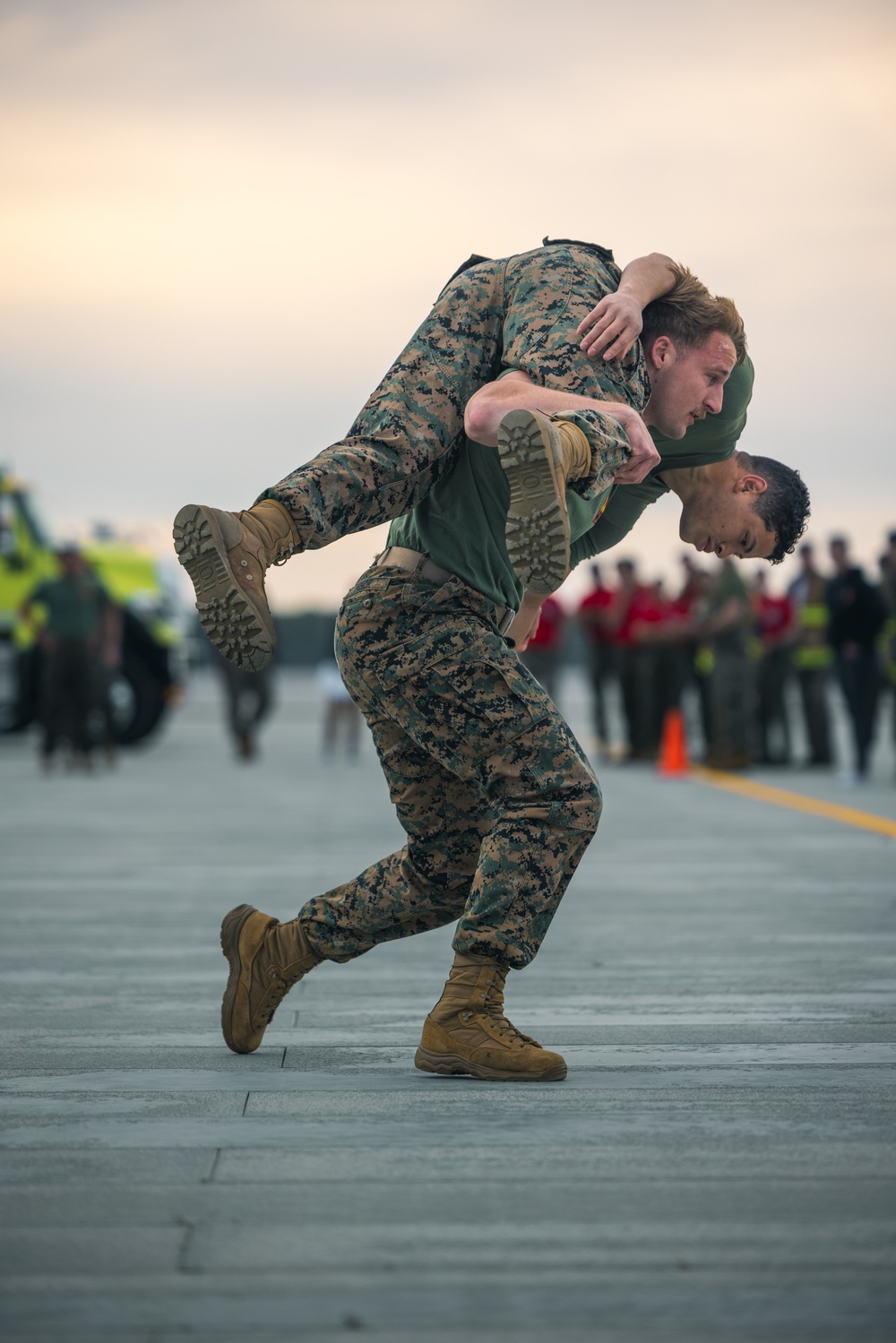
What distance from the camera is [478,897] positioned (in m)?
3.42

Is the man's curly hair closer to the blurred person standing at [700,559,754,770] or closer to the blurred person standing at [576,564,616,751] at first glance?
the blurred person standing at [700,559,754,770]

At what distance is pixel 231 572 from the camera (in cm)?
284

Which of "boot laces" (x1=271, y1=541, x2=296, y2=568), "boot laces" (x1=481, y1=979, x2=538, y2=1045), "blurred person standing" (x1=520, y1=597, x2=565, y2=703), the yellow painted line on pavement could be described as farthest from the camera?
"blurred person standing" (x1=520, y1=597, x2=565, y2=703)

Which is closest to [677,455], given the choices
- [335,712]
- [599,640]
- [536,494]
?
[536,494]

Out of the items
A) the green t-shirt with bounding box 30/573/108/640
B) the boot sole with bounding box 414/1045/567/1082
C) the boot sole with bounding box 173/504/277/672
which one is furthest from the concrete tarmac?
the green t-shirt with bounding box 30/573/108/640

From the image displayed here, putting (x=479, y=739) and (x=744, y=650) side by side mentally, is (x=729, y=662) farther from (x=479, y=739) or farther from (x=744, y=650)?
(x=479, y=739)

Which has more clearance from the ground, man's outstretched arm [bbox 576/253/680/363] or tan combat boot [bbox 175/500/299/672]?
man's outstretched arm [bbox 576/253/680/363]

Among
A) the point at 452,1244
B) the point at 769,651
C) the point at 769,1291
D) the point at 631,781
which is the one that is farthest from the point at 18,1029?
the point at 769,651

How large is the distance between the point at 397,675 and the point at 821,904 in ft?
11.9

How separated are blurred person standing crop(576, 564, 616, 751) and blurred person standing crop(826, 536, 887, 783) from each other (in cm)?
317

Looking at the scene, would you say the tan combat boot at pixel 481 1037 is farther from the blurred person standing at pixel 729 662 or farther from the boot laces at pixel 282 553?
the blurred person standing at pixel 729 662

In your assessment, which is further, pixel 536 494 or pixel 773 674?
pixel 773 674

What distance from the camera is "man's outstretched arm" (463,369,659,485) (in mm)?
2992

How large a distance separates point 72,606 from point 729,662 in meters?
6.21
